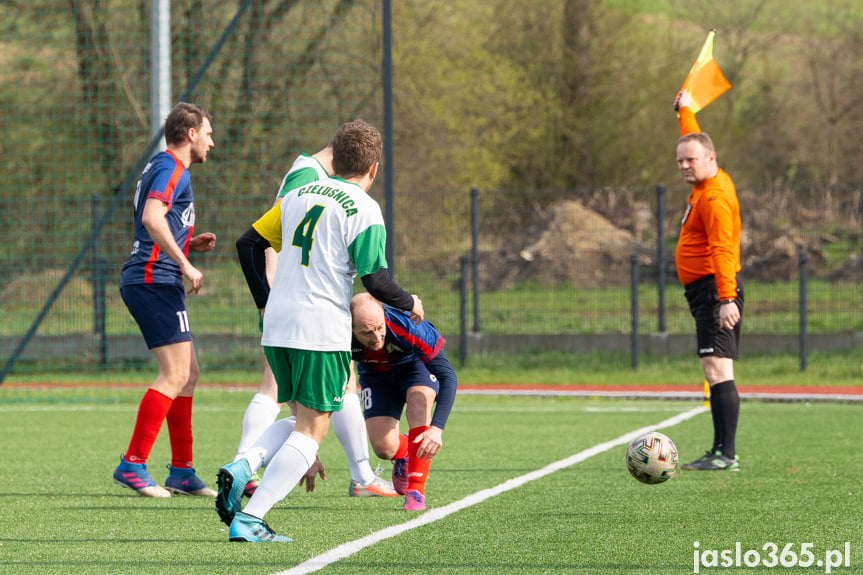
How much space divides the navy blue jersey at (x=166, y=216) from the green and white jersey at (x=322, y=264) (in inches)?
72.9

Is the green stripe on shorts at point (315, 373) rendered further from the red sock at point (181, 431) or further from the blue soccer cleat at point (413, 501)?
the red sock at point (181, 431)

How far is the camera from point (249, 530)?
15.0 ft

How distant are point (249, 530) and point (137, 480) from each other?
1775mm

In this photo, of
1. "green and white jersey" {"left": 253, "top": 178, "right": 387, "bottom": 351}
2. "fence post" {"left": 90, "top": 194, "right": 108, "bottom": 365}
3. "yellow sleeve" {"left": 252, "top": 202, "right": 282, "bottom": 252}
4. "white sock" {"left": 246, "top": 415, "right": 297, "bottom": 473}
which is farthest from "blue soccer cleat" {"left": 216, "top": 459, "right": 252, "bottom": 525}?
"fence post" {"left": 90, "top": 194, "right": 108, "bottom": 365}

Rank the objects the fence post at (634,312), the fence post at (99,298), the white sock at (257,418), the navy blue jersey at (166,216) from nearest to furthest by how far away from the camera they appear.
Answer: the white sock at (257,418) < the navy blue jersey at (166,216) < the fence post at (99,298) < the fence post at (634,312)

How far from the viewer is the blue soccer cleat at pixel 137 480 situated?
20.1ft

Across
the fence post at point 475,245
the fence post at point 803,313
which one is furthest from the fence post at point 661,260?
the fence post at point 475,245

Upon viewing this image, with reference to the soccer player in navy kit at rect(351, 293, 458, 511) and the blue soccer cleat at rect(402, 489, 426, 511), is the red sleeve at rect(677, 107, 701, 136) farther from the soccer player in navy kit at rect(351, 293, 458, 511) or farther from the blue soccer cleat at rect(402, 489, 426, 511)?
the blue soccer cleat at rect(402, 489, 426, 511)

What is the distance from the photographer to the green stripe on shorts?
4.59 metres

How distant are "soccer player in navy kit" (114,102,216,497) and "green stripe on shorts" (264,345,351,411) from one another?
161cm

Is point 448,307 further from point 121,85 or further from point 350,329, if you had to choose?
point 350,329

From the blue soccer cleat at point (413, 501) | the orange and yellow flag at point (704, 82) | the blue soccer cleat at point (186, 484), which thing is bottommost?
the blue soccer cleat at point (186, 484)

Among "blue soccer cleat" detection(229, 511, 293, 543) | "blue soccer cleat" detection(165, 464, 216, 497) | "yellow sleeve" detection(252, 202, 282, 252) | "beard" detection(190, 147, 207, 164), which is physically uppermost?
"beard" detection(190, 147, 207, 164)

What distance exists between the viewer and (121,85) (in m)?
15.5
